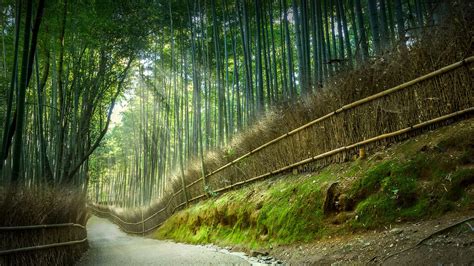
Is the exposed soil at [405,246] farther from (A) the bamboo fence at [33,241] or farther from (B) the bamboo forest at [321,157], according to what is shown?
(A) the bamboo fence at [33,241]

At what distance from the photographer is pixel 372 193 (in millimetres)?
2861

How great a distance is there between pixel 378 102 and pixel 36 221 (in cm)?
328

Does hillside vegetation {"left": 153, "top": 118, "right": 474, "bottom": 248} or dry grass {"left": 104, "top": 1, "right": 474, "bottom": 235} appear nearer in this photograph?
hillside vegetation {"left": 153, "top": 118, "right": 474, "bottom": 248}

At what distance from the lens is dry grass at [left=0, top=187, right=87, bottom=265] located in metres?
2.88

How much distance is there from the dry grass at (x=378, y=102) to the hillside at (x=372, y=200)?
0.74 feet

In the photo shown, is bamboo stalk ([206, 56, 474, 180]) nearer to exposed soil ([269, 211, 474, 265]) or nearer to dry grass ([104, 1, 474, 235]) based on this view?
dry grass ([104, 1, 474, 235])

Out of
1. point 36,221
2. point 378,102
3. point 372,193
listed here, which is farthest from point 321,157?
point 36,221

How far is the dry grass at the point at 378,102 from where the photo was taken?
279 centimetres

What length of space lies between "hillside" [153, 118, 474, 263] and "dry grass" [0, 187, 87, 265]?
1.97m

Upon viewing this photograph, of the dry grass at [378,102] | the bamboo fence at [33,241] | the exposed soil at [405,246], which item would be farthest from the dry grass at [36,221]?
the dry grass at [378,102]

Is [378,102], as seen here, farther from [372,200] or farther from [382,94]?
[372,200]

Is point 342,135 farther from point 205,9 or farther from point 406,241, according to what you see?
point 205,9

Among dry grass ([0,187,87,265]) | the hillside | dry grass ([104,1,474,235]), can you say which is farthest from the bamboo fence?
dry grass ([104,1,474,235])

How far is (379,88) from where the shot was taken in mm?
3484
